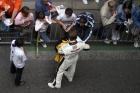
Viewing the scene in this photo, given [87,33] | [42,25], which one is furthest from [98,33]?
[42,25]

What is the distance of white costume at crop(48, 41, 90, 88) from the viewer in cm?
627

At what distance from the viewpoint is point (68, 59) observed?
21.3 feet

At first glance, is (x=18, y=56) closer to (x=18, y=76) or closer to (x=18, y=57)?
(x=18, y=57)

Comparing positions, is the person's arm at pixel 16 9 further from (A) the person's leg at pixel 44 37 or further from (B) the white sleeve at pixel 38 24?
(A) the person's leg at pixel 44 37

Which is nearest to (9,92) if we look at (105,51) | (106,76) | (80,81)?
(80,81)

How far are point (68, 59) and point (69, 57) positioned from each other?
0.07 m

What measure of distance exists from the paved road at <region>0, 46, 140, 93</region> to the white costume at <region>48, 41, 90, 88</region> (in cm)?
20

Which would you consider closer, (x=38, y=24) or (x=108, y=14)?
(x=38, y=24)

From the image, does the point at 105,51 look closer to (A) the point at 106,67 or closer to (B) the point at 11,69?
(A) the point at 106,67

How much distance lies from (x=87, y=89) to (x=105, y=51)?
1599mm

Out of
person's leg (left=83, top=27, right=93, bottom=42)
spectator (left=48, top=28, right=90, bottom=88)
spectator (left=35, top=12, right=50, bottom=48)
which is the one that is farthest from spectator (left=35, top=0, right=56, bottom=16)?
spectator (left=48, top=28, right=90, bottom=88)

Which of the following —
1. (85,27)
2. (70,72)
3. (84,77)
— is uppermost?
(85,27)

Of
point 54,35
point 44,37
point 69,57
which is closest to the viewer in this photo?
point 69,57

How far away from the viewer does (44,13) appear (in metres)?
7.38
